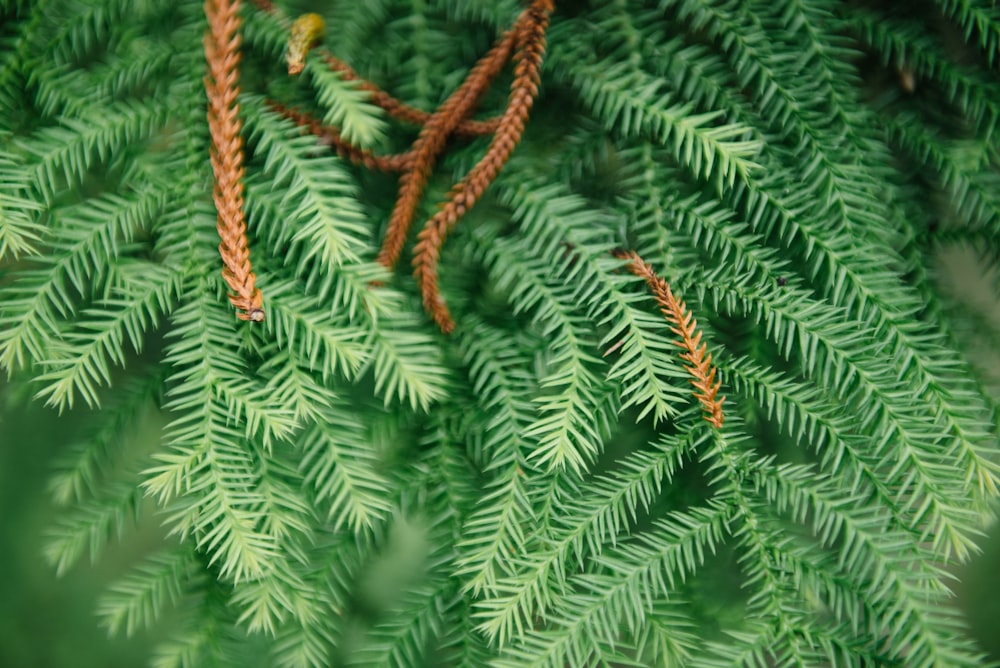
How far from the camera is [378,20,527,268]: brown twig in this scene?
Result: 587 millimetres

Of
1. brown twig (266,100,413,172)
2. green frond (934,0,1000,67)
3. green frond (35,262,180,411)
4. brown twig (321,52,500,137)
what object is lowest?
green frond (35,262,180,411)

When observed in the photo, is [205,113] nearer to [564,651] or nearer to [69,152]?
[69,152]

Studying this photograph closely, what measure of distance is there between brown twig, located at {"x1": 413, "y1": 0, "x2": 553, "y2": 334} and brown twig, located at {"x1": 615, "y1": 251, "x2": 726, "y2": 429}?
5.9 inches

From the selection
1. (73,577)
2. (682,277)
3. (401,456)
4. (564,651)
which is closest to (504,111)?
(682,277)

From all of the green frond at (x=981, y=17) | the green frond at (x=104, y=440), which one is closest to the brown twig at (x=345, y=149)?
the green frond at (x=104, y=440)

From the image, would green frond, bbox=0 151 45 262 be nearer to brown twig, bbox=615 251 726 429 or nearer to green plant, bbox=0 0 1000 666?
green plant, bbox=0 0 1000 666

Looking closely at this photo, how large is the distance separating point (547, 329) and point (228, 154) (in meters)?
0.30

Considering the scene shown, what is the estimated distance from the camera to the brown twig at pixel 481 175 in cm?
57

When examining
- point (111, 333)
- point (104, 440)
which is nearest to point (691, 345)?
point (111, 333)

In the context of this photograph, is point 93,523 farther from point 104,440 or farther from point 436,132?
point 436,132

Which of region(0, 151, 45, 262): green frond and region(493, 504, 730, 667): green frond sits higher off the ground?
region(0, 151, 45, 262): green frond

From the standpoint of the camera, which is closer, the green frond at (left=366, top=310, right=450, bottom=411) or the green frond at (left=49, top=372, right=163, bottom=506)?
the green frond at (left=366, top=310, right=450, bottom=411)

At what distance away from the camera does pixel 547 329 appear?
1.81 feet

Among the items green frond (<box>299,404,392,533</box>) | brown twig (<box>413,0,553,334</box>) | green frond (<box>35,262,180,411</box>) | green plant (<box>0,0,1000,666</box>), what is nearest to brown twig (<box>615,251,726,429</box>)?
green plant (<box>0,0,1000,666</box>)
